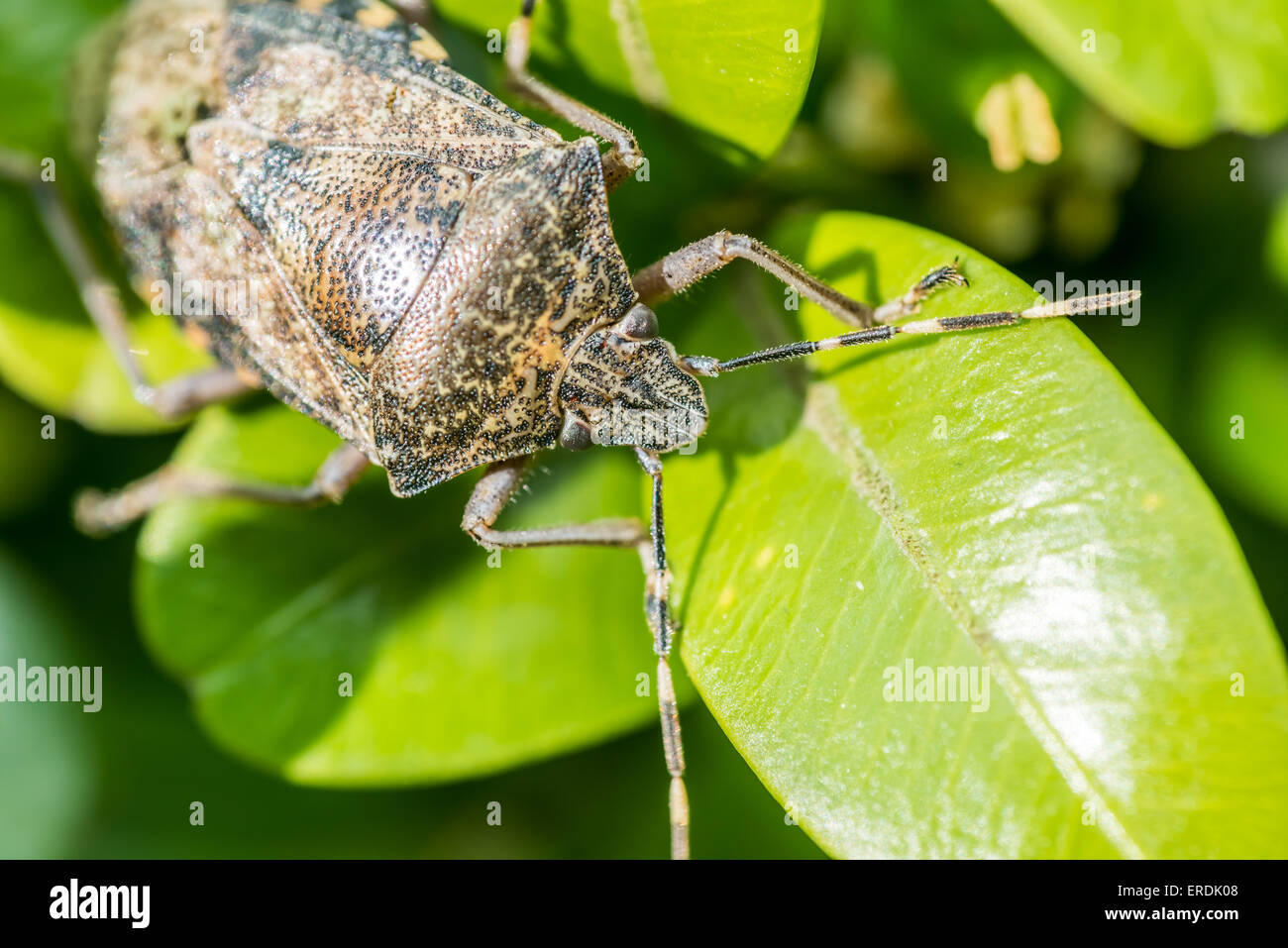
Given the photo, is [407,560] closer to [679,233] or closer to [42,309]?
[679,233]

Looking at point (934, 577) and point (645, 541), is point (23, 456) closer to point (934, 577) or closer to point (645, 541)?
point (645, 541)

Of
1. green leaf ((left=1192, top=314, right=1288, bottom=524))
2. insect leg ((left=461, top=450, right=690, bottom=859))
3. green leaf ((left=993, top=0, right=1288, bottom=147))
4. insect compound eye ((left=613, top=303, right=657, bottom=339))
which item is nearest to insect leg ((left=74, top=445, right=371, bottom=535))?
insect leg ((left=461, top=450, right=690, bottom=859))

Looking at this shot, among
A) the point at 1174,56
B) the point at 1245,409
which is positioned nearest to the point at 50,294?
the point at 1174,56

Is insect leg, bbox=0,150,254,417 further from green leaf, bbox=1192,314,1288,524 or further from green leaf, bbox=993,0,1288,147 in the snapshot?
green leaf, bbox=1192,314,1288,524

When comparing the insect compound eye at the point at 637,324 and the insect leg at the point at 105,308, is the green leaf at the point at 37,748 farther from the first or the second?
the insect compound eye at the point at 637,324

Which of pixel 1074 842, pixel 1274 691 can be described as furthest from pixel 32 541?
pixel 1274 691
